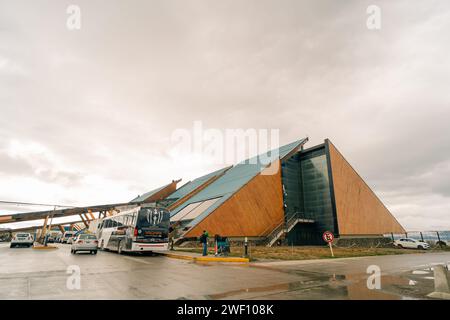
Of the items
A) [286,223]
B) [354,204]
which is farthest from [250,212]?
[354,204]

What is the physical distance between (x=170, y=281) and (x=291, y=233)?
26.4m

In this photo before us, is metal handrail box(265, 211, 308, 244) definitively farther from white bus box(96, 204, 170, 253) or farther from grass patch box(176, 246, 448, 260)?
white bus box(96, 204, 170, 253)

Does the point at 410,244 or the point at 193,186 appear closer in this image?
the point at 410,244

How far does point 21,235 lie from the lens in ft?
111

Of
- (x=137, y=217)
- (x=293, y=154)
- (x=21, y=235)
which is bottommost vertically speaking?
(x=21, y=235)

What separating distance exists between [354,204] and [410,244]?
740 centimetres

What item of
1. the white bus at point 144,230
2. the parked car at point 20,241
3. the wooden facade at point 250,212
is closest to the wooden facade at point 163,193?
the parked car at point 20,241

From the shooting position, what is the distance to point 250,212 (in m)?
29.4

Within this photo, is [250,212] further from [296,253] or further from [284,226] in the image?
[296,253]

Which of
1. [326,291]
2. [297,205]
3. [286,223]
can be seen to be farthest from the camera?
[297,205]

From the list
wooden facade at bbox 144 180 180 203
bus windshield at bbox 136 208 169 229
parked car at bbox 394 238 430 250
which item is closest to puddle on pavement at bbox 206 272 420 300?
bus windshield at bbox 136 208 169 229
